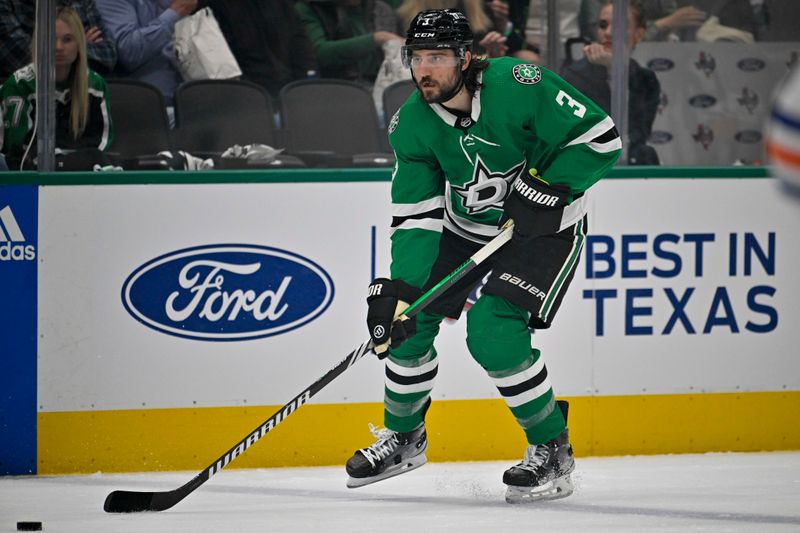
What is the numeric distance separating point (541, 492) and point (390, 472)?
40 cm

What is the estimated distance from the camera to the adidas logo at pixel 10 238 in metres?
3.49

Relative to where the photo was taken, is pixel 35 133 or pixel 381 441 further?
pixel 35 133

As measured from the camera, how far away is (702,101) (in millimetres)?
3955

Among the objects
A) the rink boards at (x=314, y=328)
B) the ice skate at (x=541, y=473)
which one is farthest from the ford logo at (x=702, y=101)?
the ice skate at (x=541, y=473)

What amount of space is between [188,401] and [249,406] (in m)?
0.17

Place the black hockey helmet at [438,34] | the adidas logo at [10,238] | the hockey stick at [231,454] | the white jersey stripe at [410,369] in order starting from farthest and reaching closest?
the adidas logo at [10,238]
the white jersey stripe at [410,369]
the hockey stick at [231,454]
the black hockey helmet at [438,34]

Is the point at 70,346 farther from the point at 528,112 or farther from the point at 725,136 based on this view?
the point at 725,136

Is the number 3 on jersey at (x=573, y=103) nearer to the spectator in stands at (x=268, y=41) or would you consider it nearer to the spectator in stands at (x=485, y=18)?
the spectator in stands at (x=485, y=18)

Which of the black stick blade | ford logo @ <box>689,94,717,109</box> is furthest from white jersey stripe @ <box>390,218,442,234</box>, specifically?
ford logo @ <box>689,94,717,109</box>

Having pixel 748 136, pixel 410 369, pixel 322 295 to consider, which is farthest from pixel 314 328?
pixel 748 136

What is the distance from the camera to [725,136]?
3.96 metres

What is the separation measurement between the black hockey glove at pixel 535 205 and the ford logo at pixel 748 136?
116 cm

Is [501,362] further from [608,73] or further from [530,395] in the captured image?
[608,73]

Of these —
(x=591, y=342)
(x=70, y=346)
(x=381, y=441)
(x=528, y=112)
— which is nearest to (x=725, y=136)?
(x=591, y=342)
